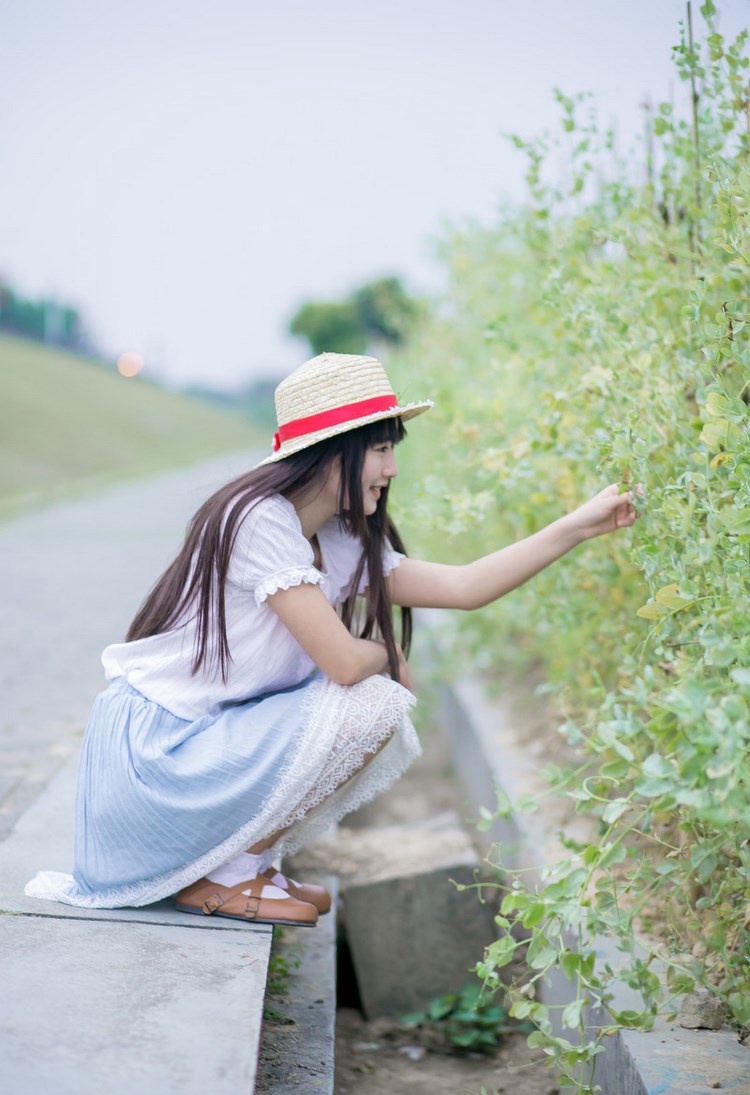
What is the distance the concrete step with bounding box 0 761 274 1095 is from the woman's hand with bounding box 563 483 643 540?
1045 mm

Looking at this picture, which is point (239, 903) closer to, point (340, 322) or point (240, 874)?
point (240, 874)

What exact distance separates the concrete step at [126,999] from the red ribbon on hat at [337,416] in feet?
3.35

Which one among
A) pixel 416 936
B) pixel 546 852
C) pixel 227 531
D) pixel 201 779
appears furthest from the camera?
pixel 416 936

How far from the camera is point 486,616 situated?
5031mm

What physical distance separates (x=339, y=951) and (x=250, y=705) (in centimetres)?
133

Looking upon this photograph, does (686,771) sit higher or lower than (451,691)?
higher

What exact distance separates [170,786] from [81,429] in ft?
100

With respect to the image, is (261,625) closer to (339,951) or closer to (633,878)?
(633,878)

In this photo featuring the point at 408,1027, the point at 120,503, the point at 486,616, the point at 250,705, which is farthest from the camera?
the point at 120,503

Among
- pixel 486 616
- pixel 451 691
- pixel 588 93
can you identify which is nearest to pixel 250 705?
pixel 588 93

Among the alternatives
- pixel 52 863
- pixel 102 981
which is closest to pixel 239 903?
pixel 102 981

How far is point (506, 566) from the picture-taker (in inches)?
105

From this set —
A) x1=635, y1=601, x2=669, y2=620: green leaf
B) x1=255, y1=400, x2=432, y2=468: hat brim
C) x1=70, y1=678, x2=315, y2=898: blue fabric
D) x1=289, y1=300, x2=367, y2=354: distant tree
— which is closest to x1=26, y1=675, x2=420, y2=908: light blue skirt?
x1=70, y1=678, x2=315, y2=898: blue fabric

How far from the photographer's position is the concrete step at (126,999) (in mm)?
1704
